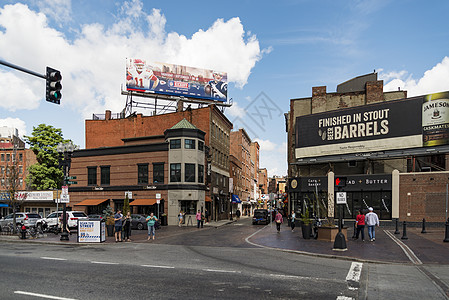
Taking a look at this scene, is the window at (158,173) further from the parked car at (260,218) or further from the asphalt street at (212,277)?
the asphalt street at (212,277)

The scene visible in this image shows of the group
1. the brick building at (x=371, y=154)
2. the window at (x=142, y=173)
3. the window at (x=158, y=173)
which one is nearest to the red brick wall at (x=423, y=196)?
the brick building at (x=371, y=154)

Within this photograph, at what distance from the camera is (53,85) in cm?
1238

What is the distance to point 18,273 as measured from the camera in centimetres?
1136

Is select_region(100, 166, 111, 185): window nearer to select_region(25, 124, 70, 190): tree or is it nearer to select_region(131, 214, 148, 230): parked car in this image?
select_region(131, 214, 148, 230): parked car

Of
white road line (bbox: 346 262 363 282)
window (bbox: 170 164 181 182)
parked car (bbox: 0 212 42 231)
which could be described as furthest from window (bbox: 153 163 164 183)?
white road line (bbox: 346 262 363 282)

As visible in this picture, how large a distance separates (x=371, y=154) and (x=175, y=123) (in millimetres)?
24800

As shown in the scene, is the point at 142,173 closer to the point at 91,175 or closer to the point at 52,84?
the point at 91,175

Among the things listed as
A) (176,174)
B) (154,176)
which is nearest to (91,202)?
(154,176)

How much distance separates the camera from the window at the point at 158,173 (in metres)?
41.8

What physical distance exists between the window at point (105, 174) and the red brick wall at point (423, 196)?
32402 mm

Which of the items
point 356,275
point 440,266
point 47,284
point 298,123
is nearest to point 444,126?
point 298,123

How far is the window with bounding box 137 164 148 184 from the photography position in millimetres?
42656

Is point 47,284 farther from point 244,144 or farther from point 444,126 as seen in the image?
point 244,144

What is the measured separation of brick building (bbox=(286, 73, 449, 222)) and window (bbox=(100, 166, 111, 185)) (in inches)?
864
